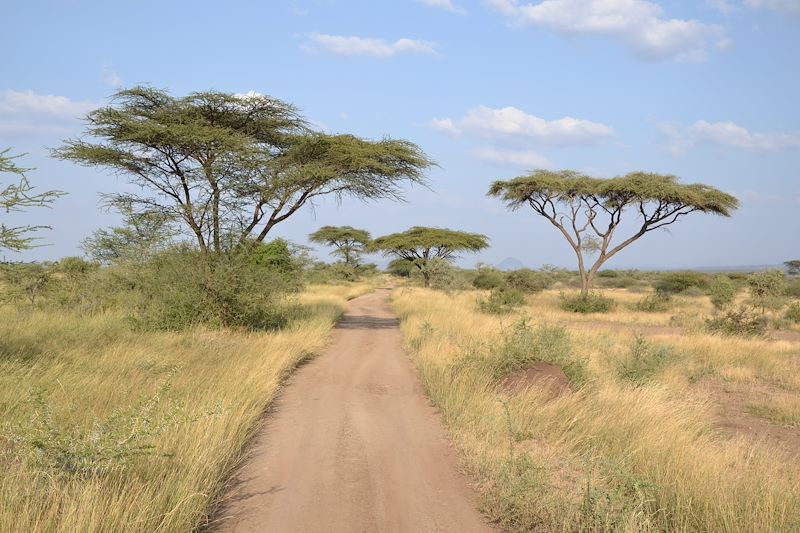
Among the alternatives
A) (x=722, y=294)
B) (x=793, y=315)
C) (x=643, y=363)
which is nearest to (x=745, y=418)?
(x=643, y=363)

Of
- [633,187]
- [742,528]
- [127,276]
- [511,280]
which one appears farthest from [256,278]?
[511,280]

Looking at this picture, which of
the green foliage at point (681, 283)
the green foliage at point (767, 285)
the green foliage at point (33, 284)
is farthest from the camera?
the green foliage at point (681, 283)

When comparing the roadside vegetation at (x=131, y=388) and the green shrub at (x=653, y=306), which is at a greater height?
the roadside vegetation at (x=131, y=388)

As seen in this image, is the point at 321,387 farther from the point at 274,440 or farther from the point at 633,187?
the point at 633,187

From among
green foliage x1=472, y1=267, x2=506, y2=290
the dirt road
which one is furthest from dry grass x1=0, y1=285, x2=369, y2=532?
green foliage x1=472, y1=267, x2=506, y2=290

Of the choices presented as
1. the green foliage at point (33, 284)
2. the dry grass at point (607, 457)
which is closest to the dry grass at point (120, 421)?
the dry grass at point (607, 457)

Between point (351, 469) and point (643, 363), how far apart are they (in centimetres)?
855

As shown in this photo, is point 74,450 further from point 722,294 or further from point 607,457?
point 722,294

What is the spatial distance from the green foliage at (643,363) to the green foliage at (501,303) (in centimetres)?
1101

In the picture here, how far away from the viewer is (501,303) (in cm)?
2778

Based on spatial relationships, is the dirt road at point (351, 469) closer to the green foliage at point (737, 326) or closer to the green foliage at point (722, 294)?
the green foliage at point (737, 326)

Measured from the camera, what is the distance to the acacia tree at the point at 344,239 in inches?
2660

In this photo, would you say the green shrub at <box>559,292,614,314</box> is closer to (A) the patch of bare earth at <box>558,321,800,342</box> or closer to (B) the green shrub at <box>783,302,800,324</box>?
(A) the patch of bare earth at <box>558,321,800,342</box>

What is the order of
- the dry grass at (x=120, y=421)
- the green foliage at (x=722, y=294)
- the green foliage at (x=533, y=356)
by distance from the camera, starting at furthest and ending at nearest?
the green foliage at (x=722, y=294)
the green foliage at (x=533, y=356)
the dry grass at (x=120, y=421)
